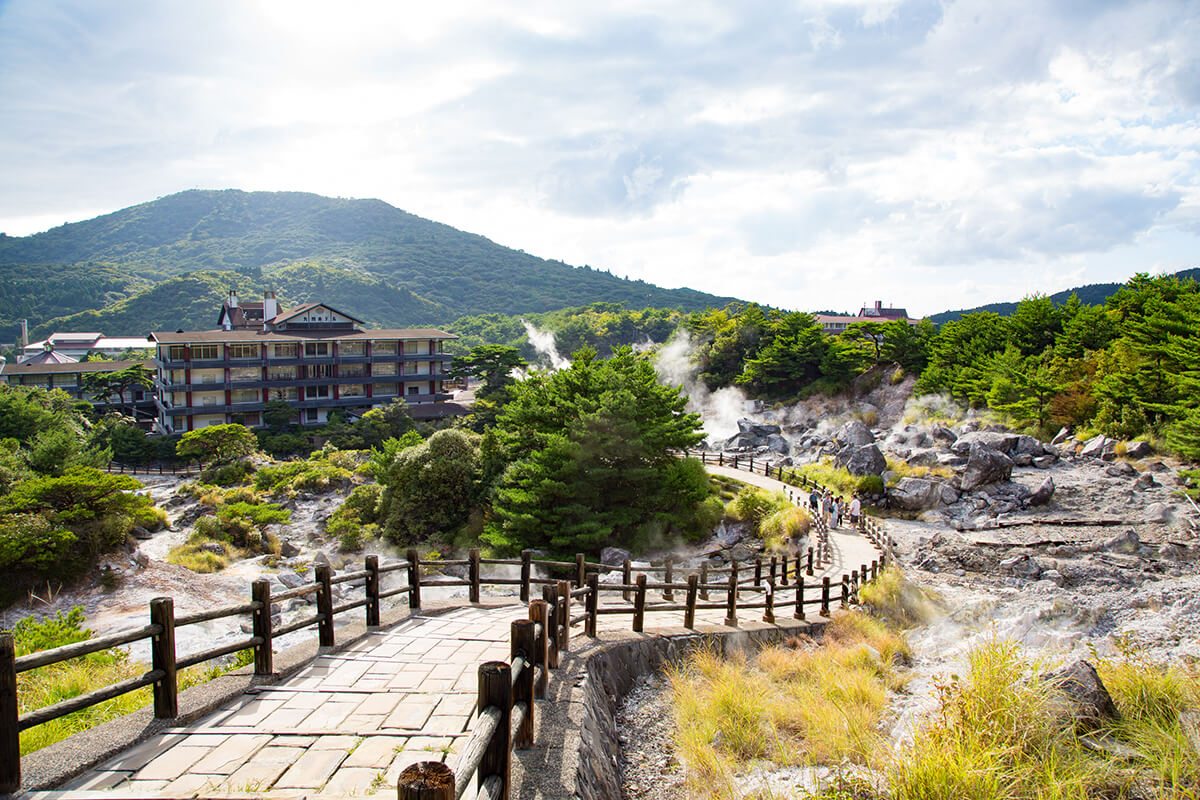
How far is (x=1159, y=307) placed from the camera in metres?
28.7

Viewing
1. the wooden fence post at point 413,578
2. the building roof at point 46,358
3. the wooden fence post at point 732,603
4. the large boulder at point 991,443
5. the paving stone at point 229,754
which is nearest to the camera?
the paving stone at point 229,754

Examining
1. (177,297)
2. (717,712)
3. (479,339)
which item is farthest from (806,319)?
(177,297)

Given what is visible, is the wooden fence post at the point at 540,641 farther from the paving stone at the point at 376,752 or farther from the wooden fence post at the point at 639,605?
the wooden fence post at the point at 639,605

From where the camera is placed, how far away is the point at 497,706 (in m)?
3.34

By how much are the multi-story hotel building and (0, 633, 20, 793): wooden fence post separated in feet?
147

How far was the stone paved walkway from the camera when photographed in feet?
13.5

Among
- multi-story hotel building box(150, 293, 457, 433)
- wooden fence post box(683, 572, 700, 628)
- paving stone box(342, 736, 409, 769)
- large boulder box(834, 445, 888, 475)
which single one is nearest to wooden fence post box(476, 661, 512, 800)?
paving stone box(342, 736, 409, 769)

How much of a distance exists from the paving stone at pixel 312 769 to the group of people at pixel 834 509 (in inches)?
714

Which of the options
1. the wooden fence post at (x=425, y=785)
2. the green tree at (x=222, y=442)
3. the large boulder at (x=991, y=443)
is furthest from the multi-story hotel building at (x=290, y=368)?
the wooden fence post at (x=425, y=785)

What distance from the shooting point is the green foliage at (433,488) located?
925 inches

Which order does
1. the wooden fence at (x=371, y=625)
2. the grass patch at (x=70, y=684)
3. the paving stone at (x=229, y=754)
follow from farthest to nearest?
the grass patch at (x=70, y=684), the paving stone at (x=229, y=754), the wooden fence at (x=371, y=625)

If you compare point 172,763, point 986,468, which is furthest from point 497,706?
point 986,468

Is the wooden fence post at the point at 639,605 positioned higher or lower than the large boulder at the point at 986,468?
higher

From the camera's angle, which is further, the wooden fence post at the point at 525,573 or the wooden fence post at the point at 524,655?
the wooden fence post at the point at 525,573
